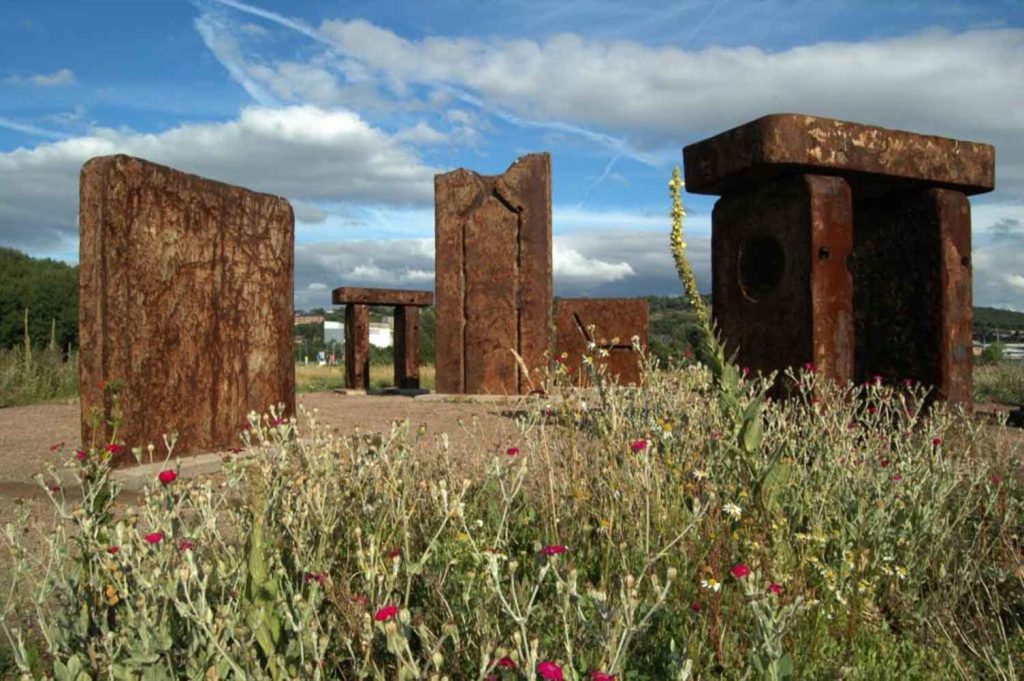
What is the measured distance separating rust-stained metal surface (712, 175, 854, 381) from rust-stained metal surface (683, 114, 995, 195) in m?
0.14

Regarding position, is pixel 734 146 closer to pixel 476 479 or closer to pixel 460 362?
pixel 476 479

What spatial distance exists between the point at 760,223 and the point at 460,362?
16.5 feet

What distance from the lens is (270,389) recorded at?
238 inches

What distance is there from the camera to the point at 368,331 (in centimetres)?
1470

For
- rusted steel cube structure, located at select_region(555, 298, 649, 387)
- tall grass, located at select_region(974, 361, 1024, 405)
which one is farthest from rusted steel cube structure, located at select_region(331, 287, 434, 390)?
tall grass, located at select_region(974, 361, 1024, 405)

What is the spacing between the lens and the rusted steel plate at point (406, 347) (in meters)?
15.2

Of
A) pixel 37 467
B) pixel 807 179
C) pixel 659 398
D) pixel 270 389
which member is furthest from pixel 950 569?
pixel 37 467

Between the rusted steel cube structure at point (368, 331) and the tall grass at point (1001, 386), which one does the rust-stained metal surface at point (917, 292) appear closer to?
the tall grass at point (1001, 386)

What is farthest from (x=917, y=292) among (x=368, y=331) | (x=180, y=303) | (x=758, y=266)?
(x=368, y=331)

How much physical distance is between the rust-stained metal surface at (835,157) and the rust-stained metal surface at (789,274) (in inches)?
5.6

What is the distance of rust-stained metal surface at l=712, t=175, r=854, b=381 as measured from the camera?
5316mm

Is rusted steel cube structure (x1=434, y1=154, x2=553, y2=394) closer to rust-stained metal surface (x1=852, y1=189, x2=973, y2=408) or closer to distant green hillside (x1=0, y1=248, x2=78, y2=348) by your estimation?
rust-stained metal surface (x1=852, y1=189, x2=973, y2=408)

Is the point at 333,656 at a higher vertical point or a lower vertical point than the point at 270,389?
lower

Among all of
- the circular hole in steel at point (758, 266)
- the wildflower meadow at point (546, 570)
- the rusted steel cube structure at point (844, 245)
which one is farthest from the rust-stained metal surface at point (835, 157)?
the wildflower meadow at point (546, 570)
